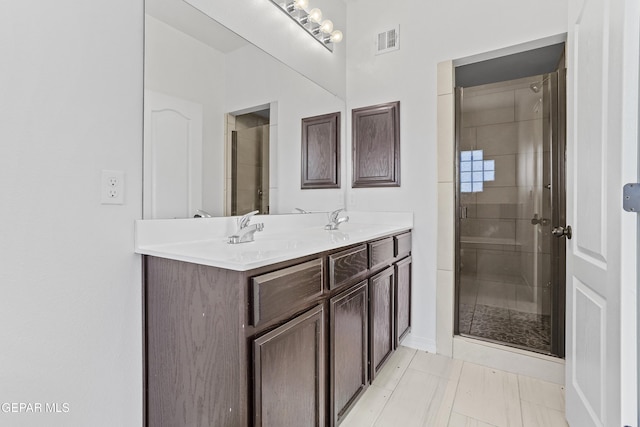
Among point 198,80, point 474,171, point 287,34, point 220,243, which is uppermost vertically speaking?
point 287,34

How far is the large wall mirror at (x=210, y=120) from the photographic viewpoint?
119 cm

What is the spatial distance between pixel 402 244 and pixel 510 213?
35.3 inches

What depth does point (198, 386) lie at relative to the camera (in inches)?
37.4

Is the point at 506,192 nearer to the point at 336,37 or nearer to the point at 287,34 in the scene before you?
the point at 336,37

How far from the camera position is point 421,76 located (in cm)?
213

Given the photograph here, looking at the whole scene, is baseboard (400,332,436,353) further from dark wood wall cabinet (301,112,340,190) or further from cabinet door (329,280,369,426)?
dark wood wall cabinet (301,112,340,190)

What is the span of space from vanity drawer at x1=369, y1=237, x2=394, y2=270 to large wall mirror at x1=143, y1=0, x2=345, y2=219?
1.97 ft
